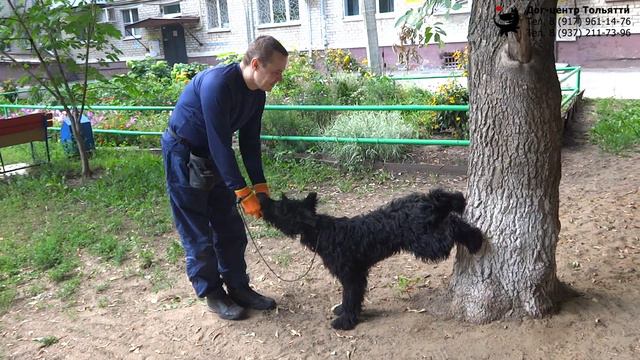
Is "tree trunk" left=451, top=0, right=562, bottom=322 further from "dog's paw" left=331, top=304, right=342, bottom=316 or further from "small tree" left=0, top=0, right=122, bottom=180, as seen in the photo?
"small tree" left=0, top=0, right=122, bottom=180

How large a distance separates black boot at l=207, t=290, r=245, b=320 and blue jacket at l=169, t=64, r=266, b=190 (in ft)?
2.63

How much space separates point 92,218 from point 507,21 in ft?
15.4

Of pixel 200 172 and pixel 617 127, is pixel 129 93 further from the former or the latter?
pixel 617 127

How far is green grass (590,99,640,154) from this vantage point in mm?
6629

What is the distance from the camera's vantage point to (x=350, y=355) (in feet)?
9.86

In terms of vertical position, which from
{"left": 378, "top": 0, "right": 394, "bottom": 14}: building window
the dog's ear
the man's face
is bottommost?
the dog's ear

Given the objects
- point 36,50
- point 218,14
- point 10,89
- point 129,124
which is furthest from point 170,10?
point 36,50

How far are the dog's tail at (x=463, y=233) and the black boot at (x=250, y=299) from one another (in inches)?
52.6

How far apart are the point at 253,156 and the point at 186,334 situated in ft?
3.93

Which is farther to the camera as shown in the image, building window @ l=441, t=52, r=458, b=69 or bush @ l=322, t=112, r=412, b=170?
building window @ l=441, t=52, r=458, b=69

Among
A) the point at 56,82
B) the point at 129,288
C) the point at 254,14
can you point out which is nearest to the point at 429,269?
the point at 129,288

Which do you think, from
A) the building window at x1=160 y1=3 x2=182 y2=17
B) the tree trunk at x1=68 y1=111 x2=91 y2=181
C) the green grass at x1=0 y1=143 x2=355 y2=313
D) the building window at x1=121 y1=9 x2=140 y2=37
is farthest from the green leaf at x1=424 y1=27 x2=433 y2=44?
the building window at x1=121 y1=9 x2=140 y2=37

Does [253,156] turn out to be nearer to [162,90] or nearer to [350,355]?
[350,355]

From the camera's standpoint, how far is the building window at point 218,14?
23.3 meters
